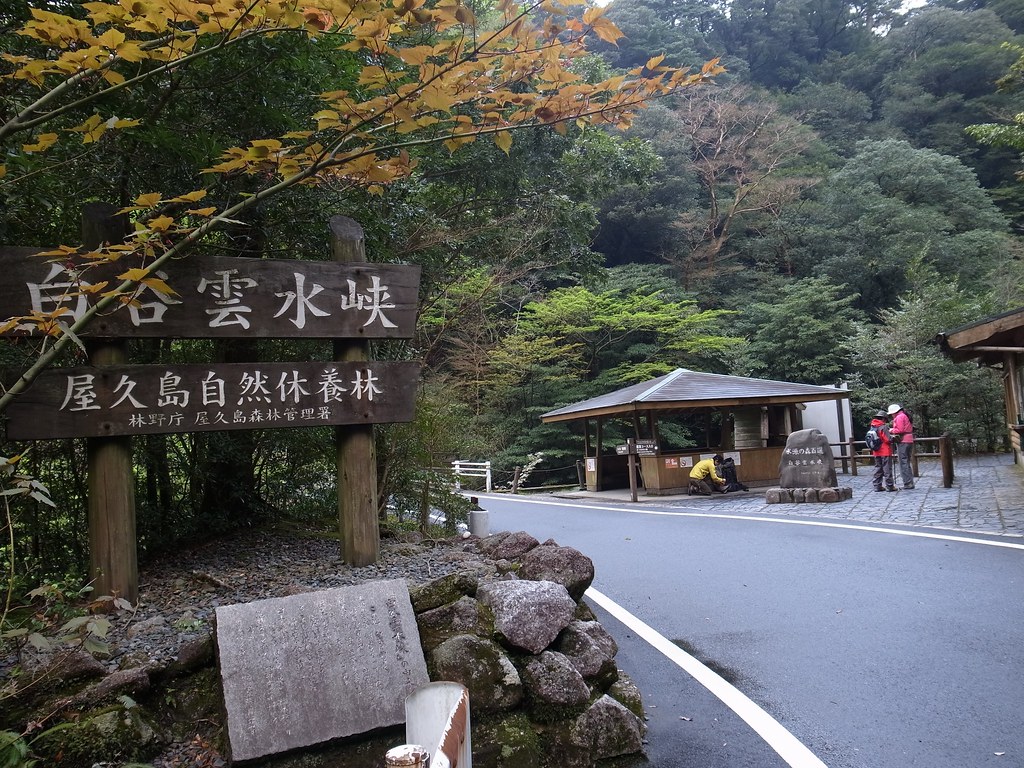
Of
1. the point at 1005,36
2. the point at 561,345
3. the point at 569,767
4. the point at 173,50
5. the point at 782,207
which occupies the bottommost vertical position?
the point at 569,767

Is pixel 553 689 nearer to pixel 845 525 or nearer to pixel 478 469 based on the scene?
pixel 845 525

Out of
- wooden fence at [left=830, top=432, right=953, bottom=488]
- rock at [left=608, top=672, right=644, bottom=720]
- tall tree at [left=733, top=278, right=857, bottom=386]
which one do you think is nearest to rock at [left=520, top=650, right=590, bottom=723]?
rock at [left=608, top=672, right=644, bottom=720]

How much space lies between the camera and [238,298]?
4.07 m

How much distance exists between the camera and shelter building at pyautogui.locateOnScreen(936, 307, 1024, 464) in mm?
10352

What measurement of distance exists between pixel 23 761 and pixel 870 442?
564 inches

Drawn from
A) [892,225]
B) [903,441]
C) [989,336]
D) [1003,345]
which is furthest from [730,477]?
[892,225]

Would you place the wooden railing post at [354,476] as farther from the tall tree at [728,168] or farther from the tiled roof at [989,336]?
the tall tree at [728,168]

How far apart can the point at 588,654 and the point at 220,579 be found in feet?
7.34

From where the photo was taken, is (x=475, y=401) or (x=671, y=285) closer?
(x=475, y=401)

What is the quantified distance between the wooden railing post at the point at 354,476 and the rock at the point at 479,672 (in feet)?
4.08

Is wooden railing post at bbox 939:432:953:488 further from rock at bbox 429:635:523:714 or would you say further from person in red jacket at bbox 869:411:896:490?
rock at bbox 429:635:523:714

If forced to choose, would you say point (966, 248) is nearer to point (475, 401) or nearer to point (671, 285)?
point (671, 285)

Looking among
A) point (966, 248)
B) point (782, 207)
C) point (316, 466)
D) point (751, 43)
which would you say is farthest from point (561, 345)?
point (751, 43)

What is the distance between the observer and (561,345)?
2689cm
